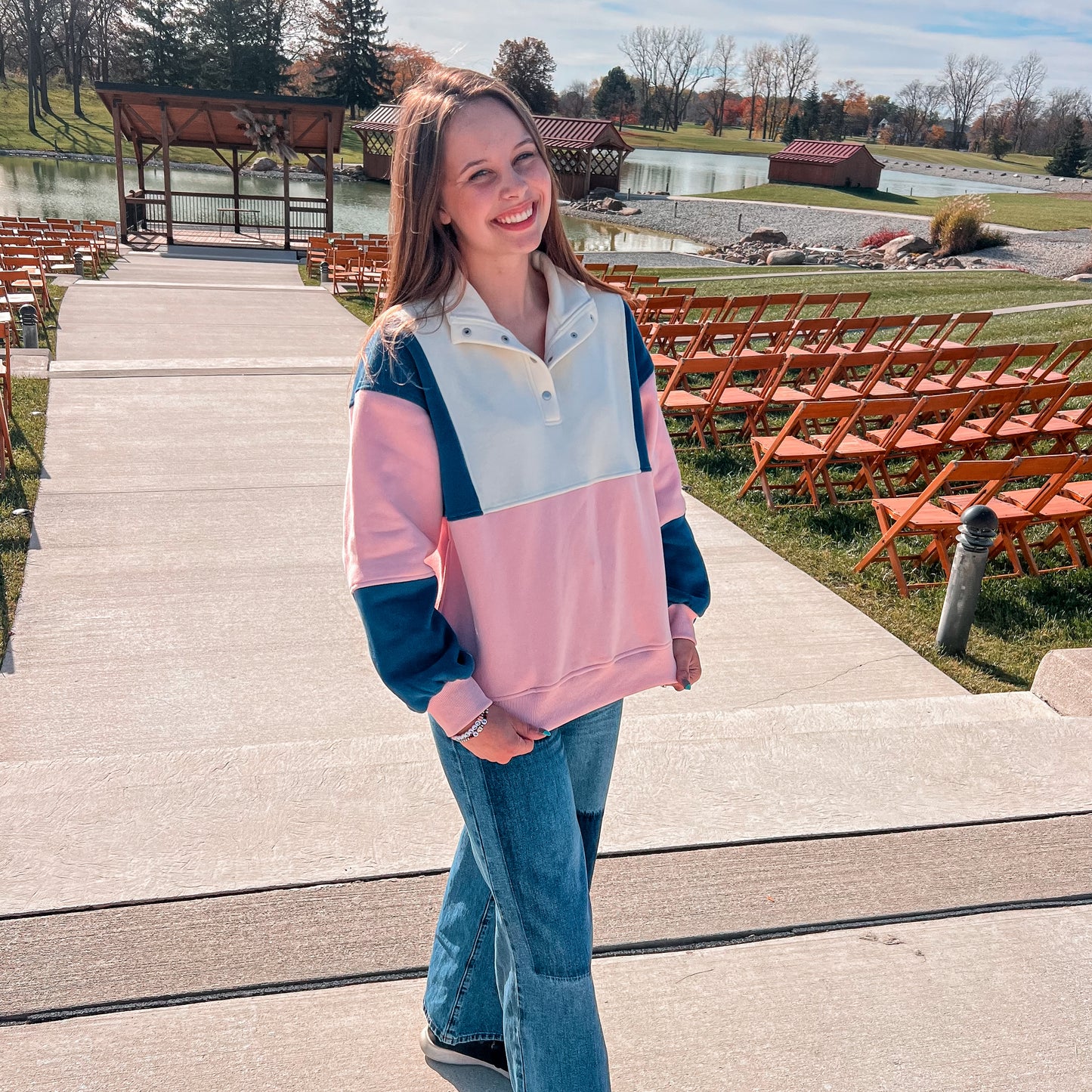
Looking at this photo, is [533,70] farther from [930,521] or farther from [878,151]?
[930,521]

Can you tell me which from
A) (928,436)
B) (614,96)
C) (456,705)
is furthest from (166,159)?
(614,96)

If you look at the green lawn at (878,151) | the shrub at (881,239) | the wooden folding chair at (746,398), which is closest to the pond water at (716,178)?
the green lawn at (878,151)

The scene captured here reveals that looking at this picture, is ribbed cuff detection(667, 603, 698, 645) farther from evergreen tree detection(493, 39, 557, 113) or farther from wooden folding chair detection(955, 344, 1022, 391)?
evergreen tree detection(493, 39, 557, 113)

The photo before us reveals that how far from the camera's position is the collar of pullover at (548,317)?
1.69 m

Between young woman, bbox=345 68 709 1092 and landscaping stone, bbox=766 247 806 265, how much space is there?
29.3 metres

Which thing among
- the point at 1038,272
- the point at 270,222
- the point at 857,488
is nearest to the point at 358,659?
the point at 857,488

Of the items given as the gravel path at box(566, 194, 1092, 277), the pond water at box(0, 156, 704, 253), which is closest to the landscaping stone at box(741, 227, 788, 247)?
the gravel path at box(566, 194, 1092, 277)

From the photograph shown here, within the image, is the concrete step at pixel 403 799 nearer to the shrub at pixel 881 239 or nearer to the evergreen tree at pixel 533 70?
the shrub at pixel 881 239

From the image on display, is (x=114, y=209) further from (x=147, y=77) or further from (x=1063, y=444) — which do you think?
(x=147, y=77)

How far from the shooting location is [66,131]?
218 feet

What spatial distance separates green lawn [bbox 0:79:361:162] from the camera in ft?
206

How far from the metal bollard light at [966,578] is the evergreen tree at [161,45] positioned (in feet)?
253

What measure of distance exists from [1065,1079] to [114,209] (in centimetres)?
3975

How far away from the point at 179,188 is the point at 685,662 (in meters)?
53.6
